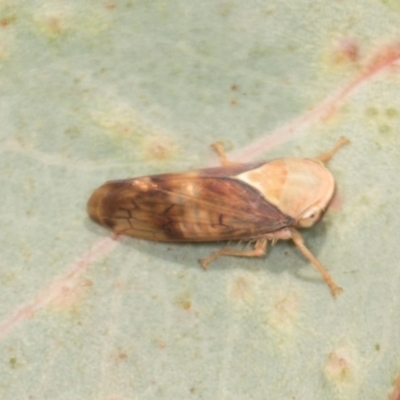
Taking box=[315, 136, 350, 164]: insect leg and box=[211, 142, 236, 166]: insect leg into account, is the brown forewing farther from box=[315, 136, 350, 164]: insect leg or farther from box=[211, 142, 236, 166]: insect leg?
box=[315, 136, 350, 164]: insect leg

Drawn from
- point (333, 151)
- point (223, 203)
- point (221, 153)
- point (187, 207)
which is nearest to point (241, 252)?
point (223, 203)

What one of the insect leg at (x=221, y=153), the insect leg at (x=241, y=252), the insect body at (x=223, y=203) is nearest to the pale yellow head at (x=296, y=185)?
the insect body at (x=223, y=203)

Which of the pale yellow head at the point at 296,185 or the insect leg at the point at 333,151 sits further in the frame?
the insect leg at the point at 333,151

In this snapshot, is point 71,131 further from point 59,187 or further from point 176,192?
point 176,192

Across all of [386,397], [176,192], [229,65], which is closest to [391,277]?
[386,397]

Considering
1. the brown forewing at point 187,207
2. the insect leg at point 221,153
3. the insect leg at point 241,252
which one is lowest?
the insect leg at point 241,252

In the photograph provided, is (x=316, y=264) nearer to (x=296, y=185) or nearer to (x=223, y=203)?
(x=296, y=185)

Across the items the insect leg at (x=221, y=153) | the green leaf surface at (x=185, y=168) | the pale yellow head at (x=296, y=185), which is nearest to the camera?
the green leaf surface at (x=185, y=168)

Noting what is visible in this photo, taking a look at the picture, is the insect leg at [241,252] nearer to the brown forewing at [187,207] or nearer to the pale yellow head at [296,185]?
the brown forewing at [187,207]
